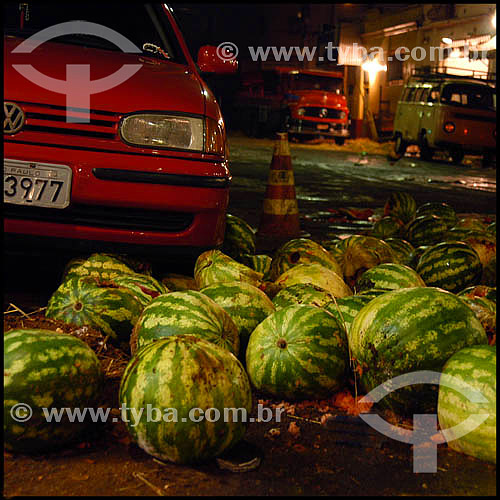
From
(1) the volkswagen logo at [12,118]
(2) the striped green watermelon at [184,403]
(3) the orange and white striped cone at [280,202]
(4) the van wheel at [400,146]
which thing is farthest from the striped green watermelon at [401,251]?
(4) the van wheel at [400,146]

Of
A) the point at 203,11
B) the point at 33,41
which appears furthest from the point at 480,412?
the point at 203,11

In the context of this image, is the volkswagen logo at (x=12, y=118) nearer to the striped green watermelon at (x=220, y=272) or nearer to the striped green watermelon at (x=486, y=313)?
the striped green watermelon at (x=220, y=272)

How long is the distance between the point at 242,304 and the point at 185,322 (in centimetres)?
53

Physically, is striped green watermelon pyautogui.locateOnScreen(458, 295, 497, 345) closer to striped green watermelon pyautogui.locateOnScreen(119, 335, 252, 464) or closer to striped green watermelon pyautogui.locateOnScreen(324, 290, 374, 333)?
striped green watermelon pyautogui.locateOnScreen(324, 290, 374, 333)

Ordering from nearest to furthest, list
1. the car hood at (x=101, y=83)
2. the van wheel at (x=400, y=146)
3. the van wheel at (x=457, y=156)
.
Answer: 1. the car hood at (x=101, y=83)
2. the van wheel at (x=457, y=156)
3. the van wheel at (x=400, y=146)

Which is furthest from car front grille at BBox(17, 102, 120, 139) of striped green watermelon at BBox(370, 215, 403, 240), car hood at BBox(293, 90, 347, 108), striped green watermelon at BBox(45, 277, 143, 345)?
car hood at BBox(293, 90, 347, 108)

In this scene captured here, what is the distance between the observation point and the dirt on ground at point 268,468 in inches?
89.3

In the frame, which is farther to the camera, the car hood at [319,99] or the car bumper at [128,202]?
the car hood at [319,99]

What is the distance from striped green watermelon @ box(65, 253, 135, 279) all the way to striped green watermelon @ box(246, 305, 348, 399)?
1.20 meters

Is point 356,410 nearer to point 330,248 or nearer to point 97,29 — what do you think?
point 330,248

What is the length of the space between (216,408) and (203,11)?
1957 inches

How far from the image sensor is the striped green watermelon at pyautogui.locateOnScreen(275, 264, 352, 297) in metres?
4.07

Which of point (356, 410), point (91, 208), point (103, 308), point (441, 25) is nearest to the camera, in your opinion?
point (356, 410)

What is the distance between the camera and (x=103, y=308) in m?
3.33
